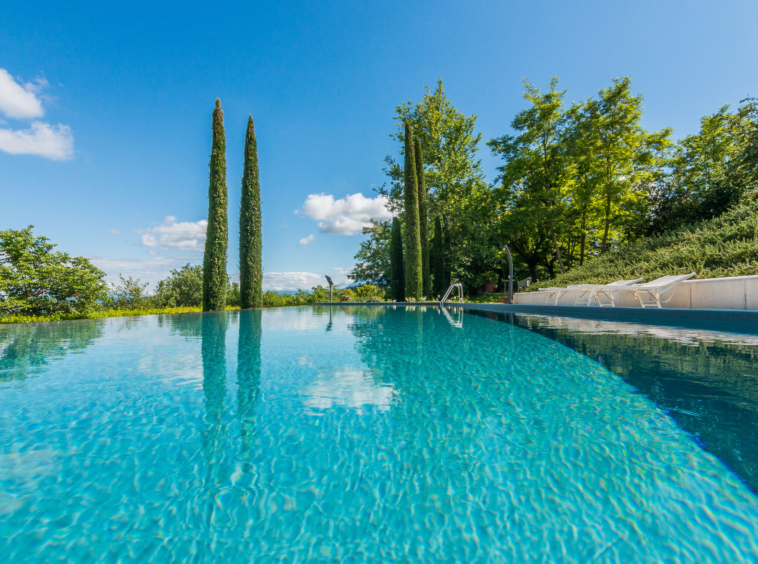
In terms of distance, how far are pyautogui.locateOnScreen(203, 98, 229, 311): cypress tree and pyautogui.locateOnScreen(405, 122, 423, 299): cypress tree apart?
893cm

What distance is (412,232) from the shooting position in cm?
1689

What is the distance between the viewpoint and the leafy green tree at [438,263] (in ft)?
62.0

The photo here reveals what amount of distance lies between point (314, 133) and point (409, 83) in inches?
282

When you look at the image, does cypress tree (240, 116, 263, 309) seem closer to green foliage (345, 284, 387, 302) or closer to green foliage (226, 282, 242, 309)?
green foliage (226, 282, 242, 309)

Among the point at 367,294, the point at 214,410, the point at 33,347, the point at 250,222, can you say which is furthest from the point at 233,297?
the point at 214,410

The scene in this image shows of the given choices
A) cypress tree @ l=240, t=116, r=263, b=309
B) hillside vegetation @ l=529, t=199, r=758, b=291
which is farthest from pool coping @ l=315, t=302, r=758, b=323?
cypress tree @ l=240, t=116, r=263, b=309

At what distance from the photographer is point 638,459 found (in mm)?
1834

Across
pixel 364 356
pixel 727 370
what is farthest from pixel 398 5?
pixel 727 370

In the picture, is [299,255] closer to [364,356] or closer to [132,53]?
[132,53]

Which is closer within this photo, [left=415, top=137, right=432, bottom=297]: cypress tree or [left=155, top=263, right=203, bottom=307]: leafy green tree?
[left=155, top=263, right=203, bottom=307]: leafy green tree

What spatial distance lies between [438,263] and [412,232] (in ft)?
10.2

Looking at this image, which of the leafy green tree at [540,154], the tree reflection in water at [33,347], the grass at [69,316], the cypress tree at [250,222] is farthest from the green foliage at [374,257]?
the tree reflection in water at [33,347]

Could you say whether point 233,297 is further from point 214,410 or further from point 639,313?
point 639,313

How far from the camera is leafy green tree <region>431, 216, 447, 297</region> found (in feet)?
62.0
